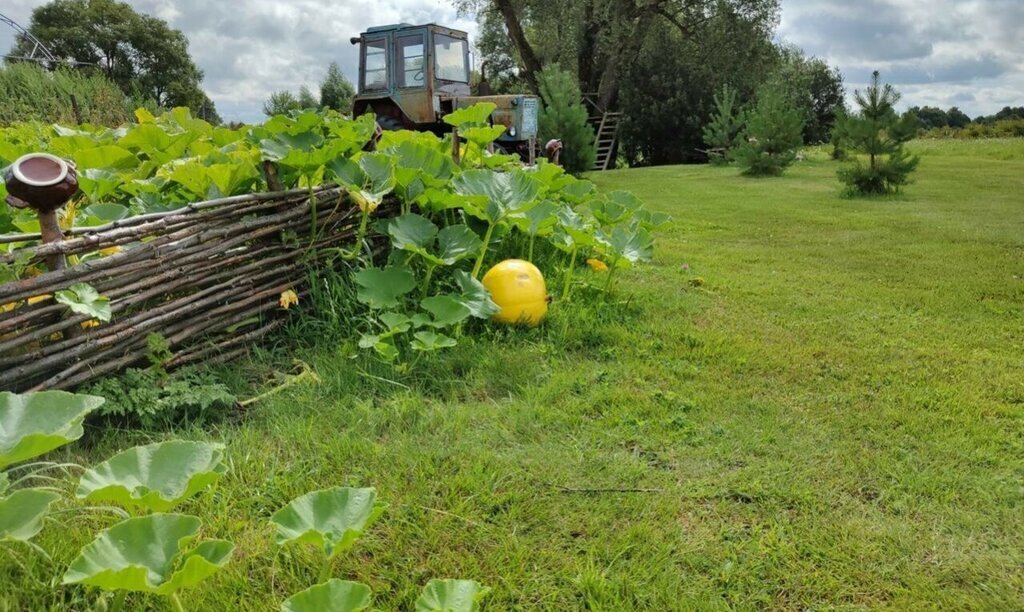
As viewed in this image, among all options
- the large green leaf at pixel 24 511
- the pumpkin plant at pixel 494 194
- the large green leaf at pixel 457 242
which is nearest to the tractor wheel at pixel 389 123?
the pumpkin plant at pixel 494 194

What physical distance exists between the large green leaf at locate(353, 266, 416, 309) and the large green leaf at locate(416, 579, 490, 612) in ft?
5.10

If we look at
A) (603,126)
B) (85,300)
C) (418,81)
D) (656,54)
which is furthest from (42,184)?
(656,54)


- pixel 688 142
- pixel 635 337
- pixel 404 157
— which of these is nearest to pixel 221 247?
pixel 404 157

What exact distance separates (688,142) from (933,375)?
673 inches

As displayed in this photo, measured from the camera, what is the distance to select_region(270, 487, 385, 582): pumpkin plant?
3.60 ft

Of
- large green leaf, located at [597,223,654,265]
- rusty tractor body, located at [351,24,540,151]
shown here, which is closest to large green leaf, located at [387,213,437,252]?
large green leaf, located at [597,223,654,265]

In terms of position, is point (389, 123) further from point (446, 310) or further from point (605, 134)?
point (605, 134)

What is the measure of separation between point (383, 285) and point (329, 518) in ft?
5.04

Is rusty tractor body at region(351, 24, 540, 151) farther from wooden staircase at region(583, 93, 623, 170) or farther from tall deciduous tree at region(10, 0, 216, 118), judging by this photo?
tall deciduous tree at region(10, 0, 216, 118)

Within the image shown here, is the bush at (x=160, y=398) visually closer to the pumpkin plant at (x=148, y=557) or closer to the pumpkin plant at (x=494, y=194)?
the pumpkin plant at (x=148, y=557)

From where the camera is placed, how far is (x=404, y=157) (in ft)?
9.50

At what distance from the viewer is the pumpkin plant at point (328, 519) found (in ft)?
3.60

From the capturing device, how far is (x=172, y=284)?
2211 millimetres

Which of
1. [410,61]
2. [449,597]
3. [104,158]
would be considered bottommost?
[449,597]
